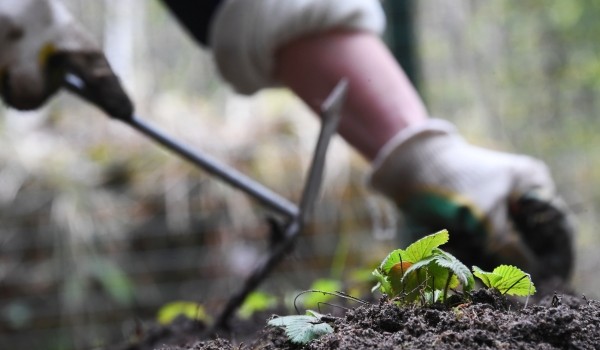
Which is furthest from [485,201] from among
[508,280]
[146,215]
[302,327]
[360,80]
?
[146,215]

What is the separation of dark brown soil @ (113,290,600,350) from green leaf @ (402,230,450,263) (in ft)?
0.14

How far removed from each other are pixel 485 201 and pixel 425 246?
0.78 meters

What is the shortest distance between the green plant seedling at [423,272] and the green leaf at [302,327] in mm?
69

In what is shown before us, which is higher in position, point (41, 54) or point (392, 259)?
point (392, 259)

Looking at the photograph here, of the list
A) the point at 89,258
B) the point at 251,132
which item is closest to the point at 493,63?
the point at 251,132

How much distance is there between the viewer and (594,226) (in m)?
4.75

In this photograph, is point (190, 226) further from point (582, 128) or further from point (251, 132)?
point (582, 128)

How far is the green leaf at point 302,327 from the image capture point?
592mm

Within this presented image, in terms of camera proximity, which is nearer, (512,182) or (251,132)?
(512,182)

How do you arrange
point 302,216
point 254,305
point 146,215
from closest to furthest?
point 302,216 < point 254,305 < point 146,215

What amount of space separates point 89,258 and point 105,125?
0.72 meters

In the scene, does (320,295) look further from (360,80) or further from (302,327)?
(302,327)

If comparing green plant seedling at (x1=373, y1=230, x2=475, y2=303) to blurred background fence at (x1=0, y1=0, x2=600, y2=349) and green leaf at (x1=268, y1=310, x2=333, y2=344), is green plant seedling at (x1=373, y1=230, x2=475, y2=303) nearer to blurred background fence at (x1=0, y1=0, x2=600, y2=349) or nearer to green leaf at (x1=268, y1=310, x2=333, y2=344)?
green leaf at (x1=268, y1=310, x2=333, y2=344)

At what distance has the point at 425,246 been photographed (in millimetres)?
629
